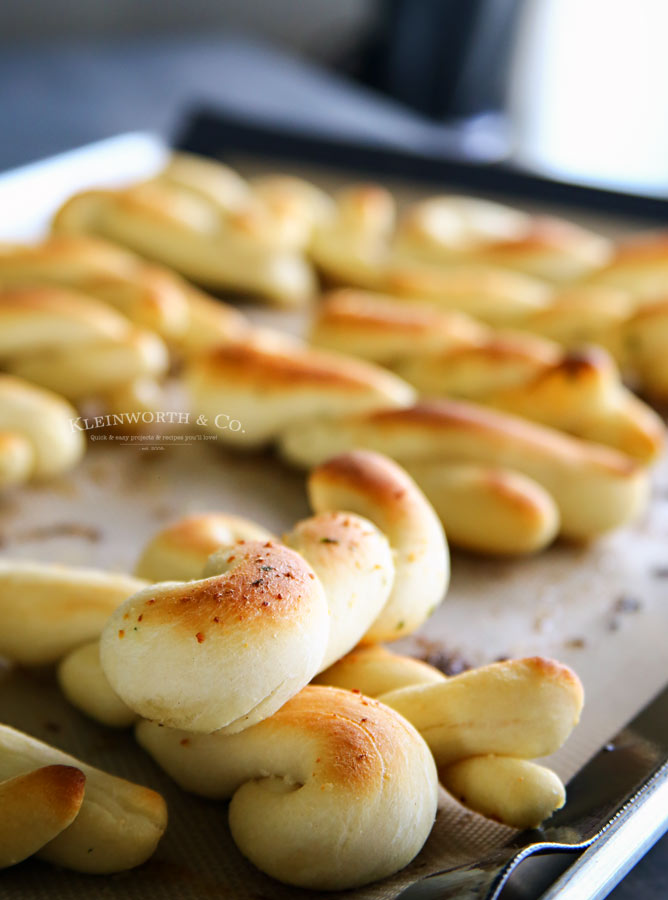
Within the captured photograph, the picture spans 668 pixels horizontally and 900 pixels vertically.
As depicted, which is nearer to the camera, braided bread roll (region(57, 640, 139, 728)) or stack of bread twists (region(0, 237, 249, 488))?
braided bread roll (region(57, 640, 139, 728))

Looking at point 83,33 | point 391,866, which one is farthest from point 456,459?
point 83,33

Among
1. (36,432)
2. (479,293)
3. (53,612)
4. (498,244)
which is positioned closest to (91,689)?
(53,612)

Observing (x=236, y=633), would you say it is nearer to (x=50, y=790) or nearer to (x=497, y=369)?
(x=50, y=790)

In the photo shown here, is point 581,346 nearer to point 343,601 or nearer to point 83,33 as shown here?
point 343,601

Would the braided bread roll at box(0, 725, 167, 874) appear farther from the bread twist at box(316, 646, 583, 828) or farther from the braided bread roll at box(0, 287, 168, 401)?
the braided bread roll at box(0, 287, 168, 401)

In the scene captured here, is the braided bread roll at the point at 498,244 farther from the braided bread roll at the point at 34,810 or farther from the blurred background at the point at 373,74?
the braided bread roll at the point at 34,810

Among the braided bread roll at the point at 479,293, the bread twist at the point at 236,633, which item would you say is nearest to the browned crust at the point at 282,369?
the braided bread roll at the point at 479,293

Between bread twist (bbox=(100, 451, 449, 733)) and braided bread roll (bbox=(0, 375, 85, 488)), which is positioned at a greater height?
bread twist (bbox=(100, 451, 449, 733))

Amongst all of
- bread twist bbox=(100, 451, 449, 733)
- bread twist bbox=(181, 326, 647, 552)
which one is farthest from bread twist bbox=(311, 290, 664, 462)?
bread twist bbox=(100, 451, 449, 733)
